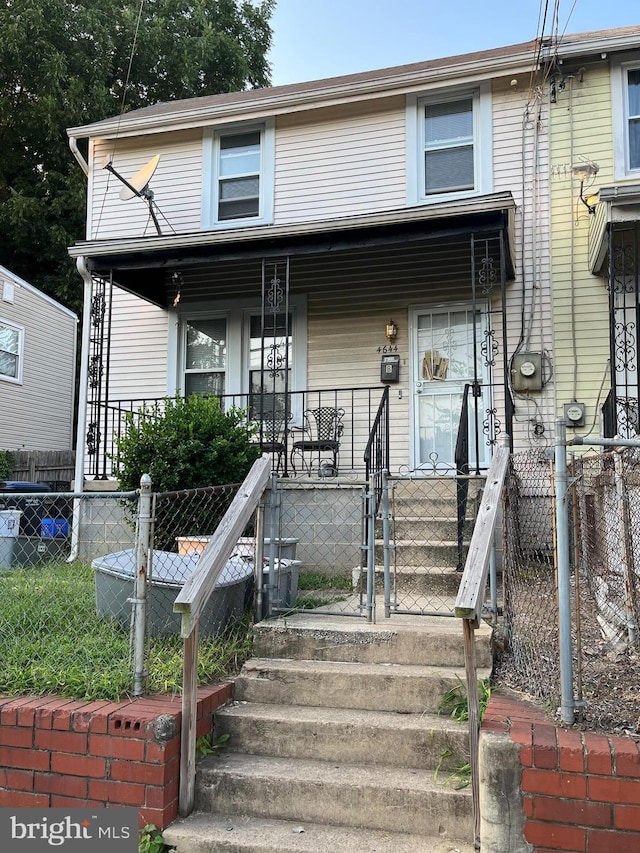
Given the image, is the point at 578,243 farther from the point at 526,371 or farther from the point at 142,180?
the point at 142,180

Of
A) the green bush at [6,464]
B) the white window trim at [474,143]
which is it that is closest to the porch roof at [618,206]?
the white window trim at [474,143]

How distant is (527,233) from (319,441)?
366cm

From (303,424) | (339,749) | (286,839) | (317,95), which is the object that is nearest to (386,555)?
(339,749)

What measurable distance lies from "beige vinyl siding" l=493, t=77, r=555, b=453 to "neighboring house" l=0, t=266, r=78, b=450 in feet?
34.9

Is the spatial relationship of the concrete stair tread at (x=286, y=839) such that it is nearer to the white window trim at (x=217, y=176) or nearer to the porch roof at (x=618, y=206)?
the porch roof at (x=618, y=206)

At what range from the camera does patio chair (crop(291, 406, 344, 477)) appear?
7910 mm

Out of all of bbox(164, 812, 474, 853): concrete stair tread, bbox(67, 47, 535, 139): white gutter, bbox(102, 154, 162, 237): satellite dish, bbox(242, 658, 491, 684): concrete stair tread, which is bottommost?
bbox(164, 812, 474, 853): concrete stair tread

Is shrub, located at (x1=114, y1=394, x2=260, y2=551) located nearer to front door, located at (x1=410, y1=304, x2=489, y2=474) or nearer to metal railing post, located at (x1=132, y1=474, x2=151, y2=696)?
metal railing post, located at (x1=132, y1=474, x2=151, y2=696)

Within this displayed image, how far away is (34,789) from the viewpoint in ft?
10.0

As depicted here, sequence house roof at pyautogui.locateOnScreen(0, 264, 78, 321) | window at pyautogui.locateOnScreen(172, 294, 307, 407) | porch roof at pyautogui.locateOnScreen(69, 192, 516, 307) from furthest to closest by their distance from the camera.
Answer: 1. house roof at pyautogui.locateOnScreen(0, 264, 78, 321)
2. window at pyautogui.locateOnScreen(172, 294, 307, 407)
3. porch roof at pyautogui.locateOnScreen(69, 192, 516, 307)

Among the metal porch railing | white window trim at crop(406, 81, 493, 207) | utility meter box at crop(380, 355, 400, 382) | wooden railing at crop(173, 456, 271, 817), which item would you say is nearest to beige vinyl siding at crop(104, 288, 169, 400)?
the metal porch railing

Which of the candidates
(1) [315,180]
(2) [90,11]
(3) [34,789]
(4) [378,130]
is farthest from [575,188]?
(2) [90,11]

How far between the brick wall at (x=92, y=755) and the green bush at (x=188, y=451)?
3.17 metres

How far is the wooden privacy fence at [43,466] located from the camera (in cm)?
1413
